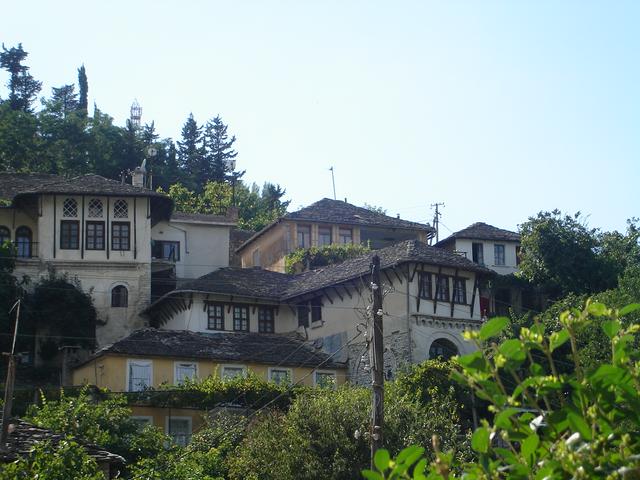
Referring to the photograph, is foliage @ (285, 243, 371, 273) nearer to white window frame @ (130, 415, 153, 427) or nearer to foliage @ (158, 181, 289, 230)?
foliage @ (158, 181, 289, 230)

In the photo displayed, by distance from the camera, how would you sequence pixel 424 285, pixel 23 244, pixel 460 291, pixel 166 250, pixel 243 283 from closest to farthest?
1. pixel 424 285
2. pixel 460 291
3. pixel 243 283
4. pixel 23 244
5. pixel 166 250

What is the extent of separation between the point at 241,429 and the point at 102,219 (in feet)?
70.3

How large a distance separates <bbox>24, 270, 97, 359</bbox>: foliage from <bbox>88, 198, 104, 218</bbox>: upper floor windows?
3519 millimetres

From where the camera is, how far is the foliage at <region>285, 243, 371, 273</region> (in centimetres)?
5897

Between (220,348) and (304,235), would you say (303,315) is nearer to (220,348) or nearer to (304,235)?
(220,348)

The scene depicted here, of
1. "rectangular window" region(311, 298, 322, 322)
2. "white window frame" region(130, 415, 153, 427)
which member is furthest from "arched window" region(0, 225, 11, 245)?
"white window frame" region(130, 415, 153, 427)

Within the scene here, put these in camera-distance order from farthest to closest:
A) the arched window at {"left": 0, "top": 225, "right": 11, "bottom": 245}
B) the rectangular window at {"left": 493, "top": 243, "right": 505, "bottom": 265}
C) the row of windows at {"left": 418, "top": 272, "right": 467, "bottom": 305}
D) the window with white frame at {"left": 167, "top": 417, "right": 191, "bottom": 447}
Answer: the rectangular window at {"left": 493, "top": 243, "right": 505, "bottom": 265}
the arched window at {"left": 0, "top": 225, "right": 11, "bottom": 245}
the row of windows at {"left": 418, "top": 272, "right": 467, "bottom": 305}
the window with white frame at {"left": 167, "top": 417, "right": 191, "bottom": 447}

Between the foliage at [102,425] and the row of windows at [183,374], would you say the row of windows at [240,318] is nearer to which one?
the row of windows at [183,374]

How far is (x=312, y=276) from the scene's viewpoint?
176 ft

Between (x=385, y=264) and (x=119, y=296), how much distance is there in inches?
496

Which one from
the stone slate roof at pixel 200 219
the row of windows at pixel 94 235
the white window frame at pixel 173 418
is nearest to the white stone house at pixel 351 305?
the row of windows at pixel 94 235

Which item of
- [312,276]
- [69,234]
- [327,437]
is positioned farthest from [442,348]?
[327,437]

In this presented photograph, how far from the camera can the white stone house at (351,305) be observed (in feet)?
155

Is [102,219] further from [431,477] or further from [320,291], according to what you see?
[431,477]
